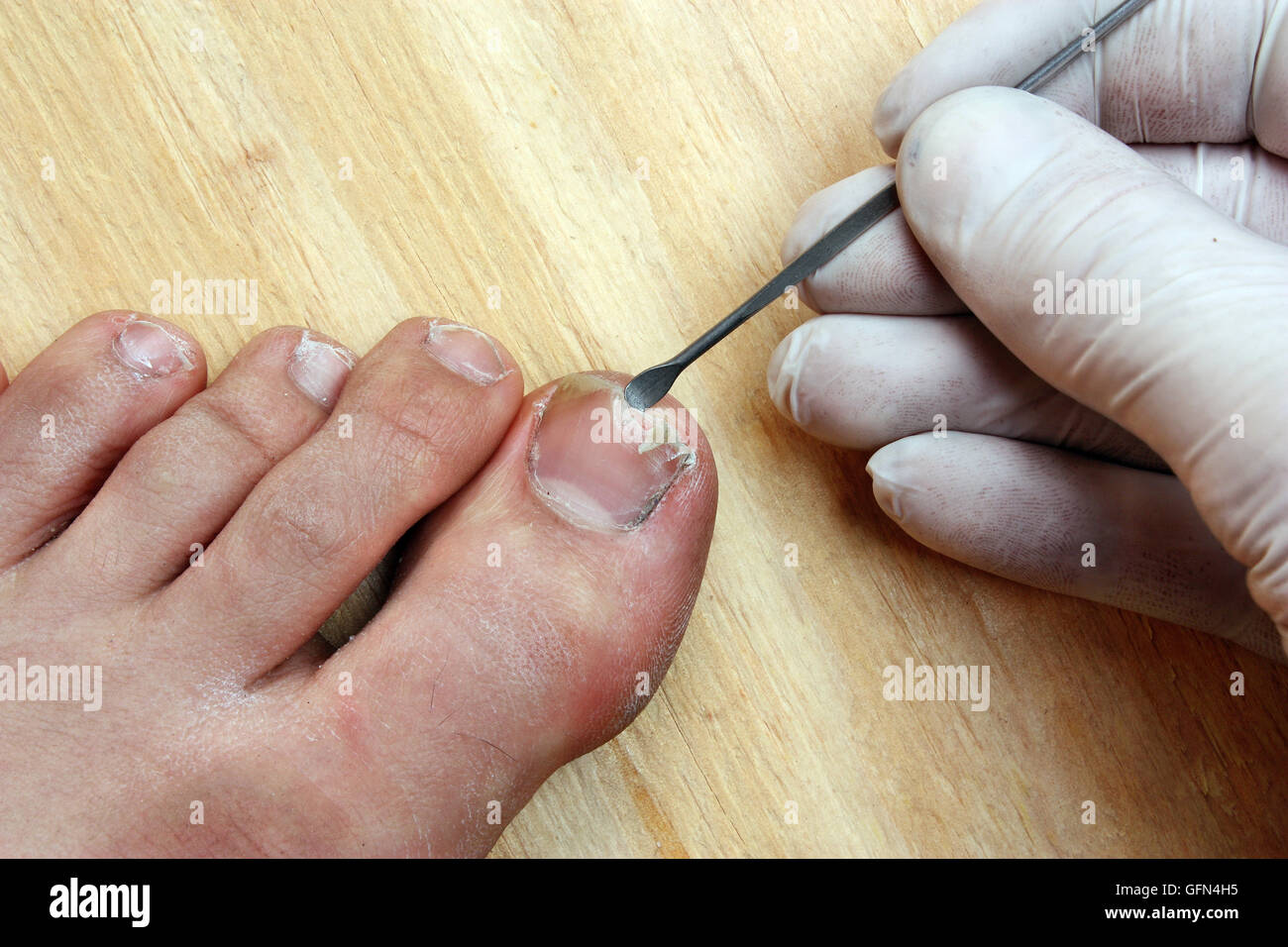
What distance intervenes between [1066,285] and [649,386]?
0.31m

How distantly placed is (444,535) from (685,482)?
0.66ft

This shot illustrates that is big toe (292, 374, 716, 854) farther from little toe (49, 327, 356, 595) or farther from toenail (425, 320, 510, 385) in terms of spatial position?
little toe (49, 327, 356, 595)

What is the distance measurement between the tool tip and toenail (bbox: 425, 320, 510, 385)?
4.3 inches

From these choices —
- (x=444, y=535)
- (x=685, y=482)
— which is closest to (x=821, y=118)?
(x=685, y=482)

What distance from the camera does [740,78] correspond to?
0.81 m

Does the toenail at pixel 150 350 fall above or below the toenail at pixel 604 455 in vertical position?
above

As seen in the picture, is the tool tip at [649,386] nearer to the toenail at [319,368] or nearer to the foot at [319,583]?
the foot at [319,583]

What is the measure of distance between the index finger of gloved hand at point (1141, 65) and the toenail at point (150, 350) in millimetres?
603

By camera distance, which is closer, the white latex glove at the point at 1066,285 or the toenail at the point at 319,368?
the white latex glove at the point at 1066,285

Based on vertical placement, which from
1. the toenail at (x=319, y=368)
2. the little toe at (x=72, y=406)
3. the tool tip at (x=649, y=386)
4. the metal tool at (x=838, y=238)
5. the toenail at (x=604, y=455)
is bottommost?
the toenail at (x=604, y=455)

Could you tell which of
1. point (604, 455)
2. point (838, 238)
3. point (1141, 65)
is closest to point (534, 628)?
point (604, 455)

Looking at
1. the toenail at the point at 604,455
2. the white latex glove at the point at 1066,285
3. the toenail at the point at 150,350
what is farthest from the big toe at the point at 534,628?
the toenail at the point at 150,350

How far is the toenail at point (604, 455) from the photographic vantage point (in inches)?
Result: 28.7

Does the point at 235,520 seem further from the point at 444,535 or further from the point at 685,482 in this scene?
the point at 685,482
